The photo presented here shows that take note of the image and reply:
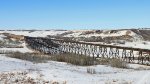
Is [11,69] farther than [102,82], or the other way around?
[11,69]

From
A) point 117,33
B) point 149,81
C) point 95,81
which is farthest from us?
point 117,33

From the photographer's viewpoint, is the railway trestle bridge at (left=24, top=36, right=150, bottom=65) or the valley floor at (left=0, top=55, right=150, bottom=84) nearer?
the valley floor at (left=0, top=55, right=150, bottom=84)

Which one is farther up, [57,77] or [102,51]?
[57,77]

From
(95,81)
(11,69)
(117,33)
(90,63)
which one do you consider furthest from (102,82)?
(117,33)

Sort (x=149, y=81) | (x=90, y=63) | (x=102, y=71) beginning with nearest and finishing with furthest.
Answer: (x=149, y=81), (x=102, y=71), (x=90, y=63)

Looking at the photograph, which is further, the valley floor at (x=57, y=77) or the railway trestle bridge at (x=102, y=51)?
the railway trestle bridge at (x=102, y=51)

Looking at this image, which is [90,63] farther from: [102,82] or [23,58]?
[102,82]

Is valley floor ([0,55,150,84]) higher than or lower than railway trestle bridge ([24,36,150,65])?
higher

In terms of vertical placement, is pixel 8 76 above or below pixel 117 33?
above

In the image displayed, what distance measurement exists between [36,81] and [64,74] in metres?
2.36

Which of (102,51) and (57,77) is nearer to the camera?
(57,77)

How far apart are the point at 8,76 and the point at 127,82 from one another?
519cm

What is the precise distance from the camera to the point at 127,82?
17.1 metres

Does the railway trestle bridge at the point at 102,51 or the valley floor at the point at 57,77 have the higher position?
the valley floor at the point at 57,77
